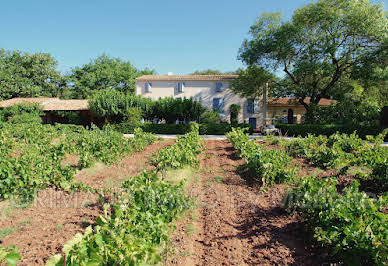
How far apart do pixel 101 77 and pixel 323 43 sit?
96.4ft

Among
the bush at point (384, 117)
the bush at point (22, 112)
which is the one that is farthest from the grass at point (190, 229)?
the bush at point (22, 112)

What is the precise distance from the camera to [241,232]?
369 cm

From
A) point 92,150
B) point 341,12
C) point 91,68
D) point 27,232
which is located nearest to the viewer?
point 27,232

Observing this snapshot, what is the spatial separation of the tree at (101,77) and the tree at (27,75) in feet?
9.97

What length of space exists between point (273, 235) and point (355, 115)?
18.9m

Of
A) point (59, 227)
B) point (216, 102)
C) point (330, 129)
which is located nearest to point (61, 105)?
point (216, 102)

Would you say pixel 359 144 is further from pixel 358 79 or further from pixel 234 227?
pixel 358 79

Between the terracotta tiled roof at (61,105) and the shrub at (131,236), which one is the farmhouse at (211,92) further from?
the shrub at (131,236)

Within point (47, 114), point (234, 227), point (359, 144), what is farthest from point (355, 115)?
point (47, 114)

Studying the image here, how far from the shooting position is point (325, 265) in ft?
9.27

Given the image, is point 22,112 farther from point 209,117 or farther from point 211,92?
point 211,92

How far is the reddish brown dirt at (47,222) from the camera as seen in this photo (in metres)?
2.81

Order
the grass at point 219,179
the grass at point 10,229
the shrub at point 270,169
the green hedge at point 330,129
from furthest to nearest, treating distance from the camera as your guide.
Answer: the green hedge at point 330,129 → the grass at point 219,179 → the shrub at point 270,169 → the grass at point 10,229

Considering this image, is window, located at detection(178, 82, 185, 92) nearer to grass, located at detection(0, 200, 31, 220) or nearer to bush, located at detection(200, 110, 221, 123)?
bush, located at detection(200, 110, 221, 123)
